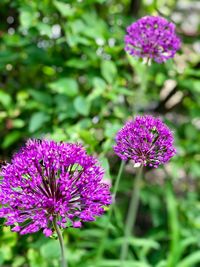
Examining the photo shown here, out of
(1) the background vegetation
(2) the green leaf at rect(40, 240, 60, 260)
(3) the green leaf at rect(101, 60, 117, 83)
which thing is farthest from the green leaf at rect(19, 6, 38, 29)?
(2) the green leaf at rect(40, 240, 60, 260)

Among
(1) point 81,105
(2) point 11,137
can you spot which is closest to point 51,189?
(1) point 81,105

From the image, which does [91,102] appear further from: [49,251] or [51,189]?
[51,189]

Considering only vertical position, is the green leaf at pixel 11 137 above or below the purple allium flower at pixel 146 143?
above

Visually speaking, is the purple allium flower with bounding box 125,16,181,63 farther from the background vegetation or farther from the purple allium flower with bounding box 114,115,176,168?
the background vegetation

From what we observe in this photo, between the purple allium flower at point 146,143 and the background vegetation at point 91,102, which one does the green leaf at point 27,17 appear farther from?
the purple allium flower at point 146,143

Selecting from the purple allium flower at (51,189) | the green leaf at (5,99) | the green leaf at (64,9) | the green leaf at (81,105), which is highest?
the green leaf at (64,9)

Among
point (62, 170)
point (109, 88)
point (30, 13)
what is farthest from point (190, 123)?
point (62, 170)

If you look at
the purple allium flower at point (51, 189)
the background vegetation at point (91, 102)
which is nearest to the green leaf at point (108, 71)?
the background vegetation at point (91, 102)

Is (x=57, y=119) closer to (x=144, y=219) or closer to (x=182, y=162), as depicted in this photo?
(x=182, y=162)
